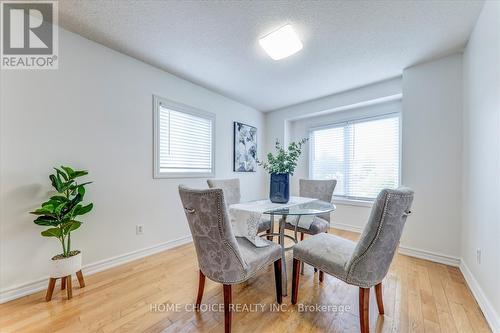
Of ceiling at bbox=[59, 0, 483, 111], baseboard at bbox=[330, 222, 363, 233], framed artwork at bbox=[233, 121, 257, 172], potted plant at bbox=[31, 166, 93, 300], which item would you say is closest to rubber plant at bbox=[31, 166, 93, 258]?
potted plant at bbox=[31, 166, 93, 300]

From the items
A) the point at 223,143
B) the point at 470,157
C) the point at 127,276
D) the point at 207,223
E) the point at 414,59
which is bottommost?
the point at 127,276

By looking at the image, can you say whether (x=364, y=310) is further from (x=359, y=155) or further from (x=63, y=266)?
(x=359, y=155)

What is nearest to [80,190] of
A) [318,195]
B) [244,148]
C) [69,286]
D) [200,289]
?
[69,286]

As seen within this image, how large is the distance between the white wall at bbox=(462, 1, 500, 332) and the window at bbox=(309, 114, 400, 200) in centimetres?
111

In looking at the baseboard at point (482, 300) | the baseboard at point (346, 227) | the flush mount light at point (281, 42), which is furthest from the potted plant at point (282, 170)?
the baseboard at point (346, 227)

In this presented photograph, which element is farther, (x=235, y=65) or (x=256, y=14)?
(x=235, y=65)

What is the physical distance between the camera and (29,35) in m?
1.84

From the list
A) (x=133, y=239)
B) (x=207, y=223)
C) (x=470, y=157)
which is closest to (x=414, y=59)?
(x=470, y=157)

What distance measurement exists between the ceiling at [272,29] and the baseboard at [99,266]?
2381mm

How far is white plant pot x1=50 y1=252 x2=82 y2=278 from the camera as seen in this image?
166cm

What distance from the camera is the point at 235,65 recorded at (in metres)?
2.65

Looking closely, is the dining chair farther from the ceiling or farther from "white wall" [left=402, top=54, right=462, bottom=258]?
the ceiling

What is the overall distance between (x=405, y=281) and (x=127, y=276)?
2.79 m

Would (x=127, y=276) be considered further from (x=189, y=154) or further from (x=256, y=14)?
(x=256, y=14)
